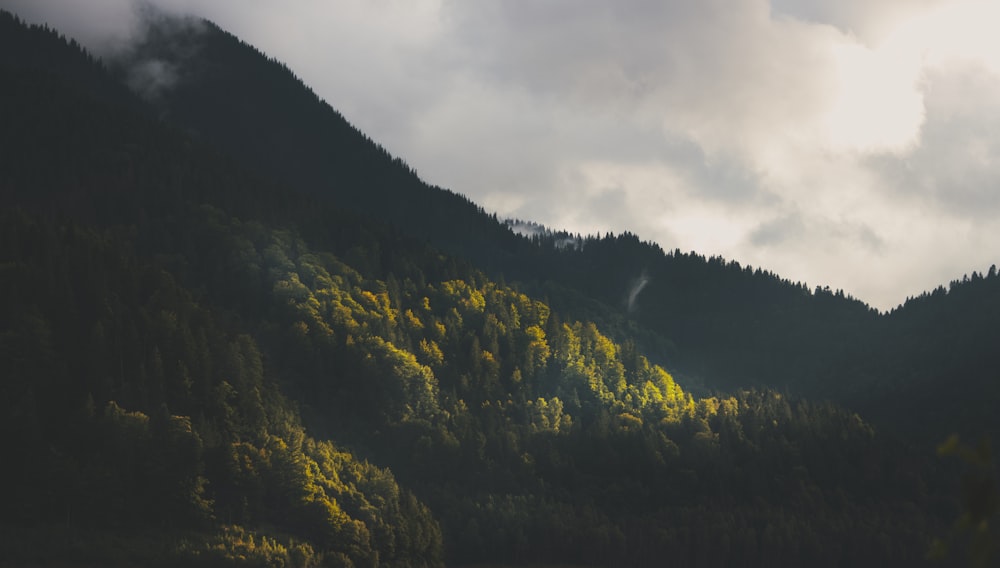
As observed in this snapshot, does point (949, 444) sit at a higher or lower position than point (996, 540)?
higher

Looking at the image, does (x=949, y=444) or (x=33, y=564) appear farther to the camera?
(x=33, y=564)

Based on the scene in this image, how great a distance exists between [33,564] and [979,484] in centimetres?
20113

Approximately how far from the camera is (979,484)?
21219 millimetres

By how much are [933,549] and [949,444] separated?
6.95 ft

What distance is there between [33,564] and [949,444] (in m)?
201

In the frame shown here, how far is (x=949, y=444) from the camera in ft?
70.2

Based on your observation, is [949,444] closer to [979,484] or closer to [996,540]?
[979,484]

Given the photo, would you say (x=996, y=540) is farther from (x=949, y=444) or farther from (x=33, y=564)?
(x=33, y=564)

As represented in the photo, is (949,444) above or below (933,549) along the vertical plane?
above

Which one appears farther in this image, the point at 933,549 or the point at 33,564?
the point at 33,564

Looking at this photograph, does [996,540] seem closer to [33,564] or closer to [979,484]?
[979,484]

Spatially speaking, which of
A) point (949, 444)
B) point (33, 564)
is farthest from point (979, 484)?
point (33, 564)

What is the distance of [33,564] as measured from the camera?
19725cm

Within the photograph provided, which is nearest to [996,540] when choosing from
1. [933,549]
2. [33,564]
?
[933,549]
